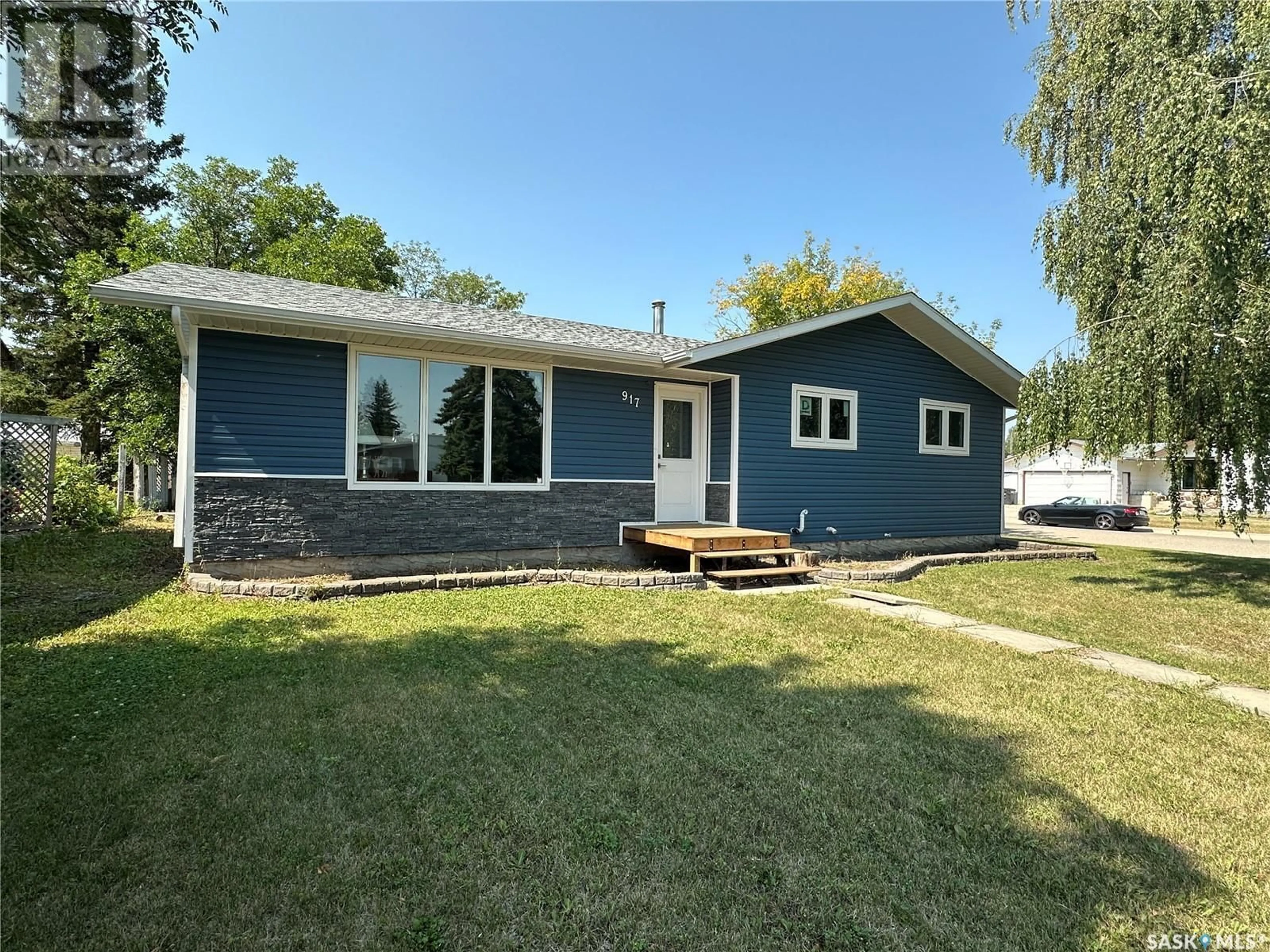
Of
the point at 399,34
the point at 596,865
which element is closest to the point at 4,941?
the point at 596,865

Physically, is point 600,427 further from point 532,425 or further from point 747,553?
point 747,553

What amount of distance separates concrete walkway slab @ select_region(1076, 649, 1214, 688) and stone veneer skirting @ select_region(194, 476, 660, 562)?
18.5 feet

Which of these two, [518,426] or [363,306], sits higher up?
[363,306]

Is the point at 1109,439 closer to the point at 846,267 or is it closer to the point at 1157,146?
the point at 1157,146

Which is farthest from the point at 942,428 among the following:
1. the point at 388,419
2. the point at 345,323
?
the point at 345,323

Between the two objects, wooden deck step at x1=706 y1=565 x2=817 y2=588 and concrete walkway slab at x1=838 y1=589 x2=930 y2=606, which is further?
wooden deck step at x1=706 y1=565 x2=817 y2=588

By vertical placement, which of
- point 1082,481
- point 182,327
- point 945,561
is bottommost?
point 945,561

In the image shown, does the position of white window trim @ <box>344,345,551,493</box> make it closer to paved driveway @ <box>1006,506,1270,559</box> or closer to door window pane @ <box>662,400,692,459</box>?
door window pane @ <box>662,400,692,459</box>

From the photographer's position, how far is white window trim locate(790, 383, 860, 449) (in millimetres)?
10297

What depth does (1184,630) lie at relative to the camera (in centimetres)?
612

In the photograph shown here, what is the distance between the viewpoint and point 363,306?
8086 millimetres

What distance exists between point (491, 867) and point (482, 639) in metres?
2.97

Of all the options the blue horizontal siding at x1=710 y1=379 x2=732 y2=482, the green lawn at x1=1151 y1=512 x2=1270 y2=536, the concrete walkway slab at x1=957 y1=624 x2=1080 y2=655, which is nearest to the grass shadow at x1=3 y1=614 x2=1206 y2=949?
the concrete walkway slab at x1=957 y1=624 x2=1080 y2=655

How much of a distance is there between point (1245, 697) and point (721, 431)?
6.68 metres
